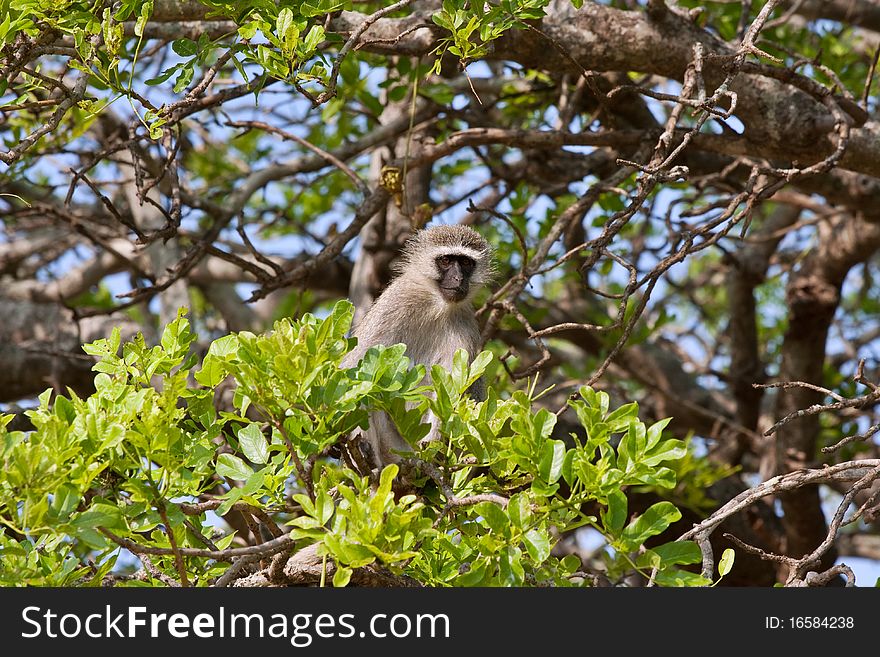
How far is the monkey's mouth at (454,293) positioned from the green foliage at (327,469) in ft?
7.69

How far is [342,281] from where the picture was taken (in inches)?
282

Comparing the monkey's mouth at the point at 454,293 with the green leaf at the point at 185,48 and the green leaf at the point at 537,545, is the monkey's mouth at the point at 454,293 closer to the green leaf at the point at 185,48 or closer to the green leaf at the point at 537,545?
the green leaf at the point at 185,48

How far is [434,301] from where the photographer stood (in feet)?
17.8

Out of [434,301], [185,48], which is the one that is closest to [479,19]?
[185,48]

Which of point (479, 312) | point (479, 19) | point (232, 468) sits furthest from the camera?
point (479, 312)

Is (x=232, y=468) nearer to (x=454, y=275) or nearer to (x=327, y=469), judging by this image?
(x=327, y=469)

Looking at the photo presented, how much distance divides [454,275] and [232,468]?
2.73 m

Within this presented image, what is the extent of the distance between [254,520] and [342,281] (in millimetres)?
4045

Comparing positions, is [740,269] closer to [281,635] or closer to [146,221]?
[146,221]

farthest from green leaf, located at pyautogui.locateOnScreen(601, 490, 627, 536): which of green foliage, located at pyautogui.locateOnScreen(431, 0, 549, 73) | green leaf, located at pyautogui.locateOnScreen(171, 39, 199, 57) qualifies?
green leaf, located at pyautogui.locateOnScreen(171, 39, 199, 57)

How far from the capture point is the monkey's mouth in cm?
526

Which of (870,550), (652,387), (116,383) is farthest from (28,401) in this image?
(870,550)

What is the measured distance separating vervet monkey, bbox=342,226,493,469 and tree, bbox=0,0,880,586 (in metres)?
0.30

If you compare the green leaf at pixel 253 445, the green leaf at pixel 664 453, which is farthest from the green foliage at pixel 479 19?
the green leaf at pixel 664 453
